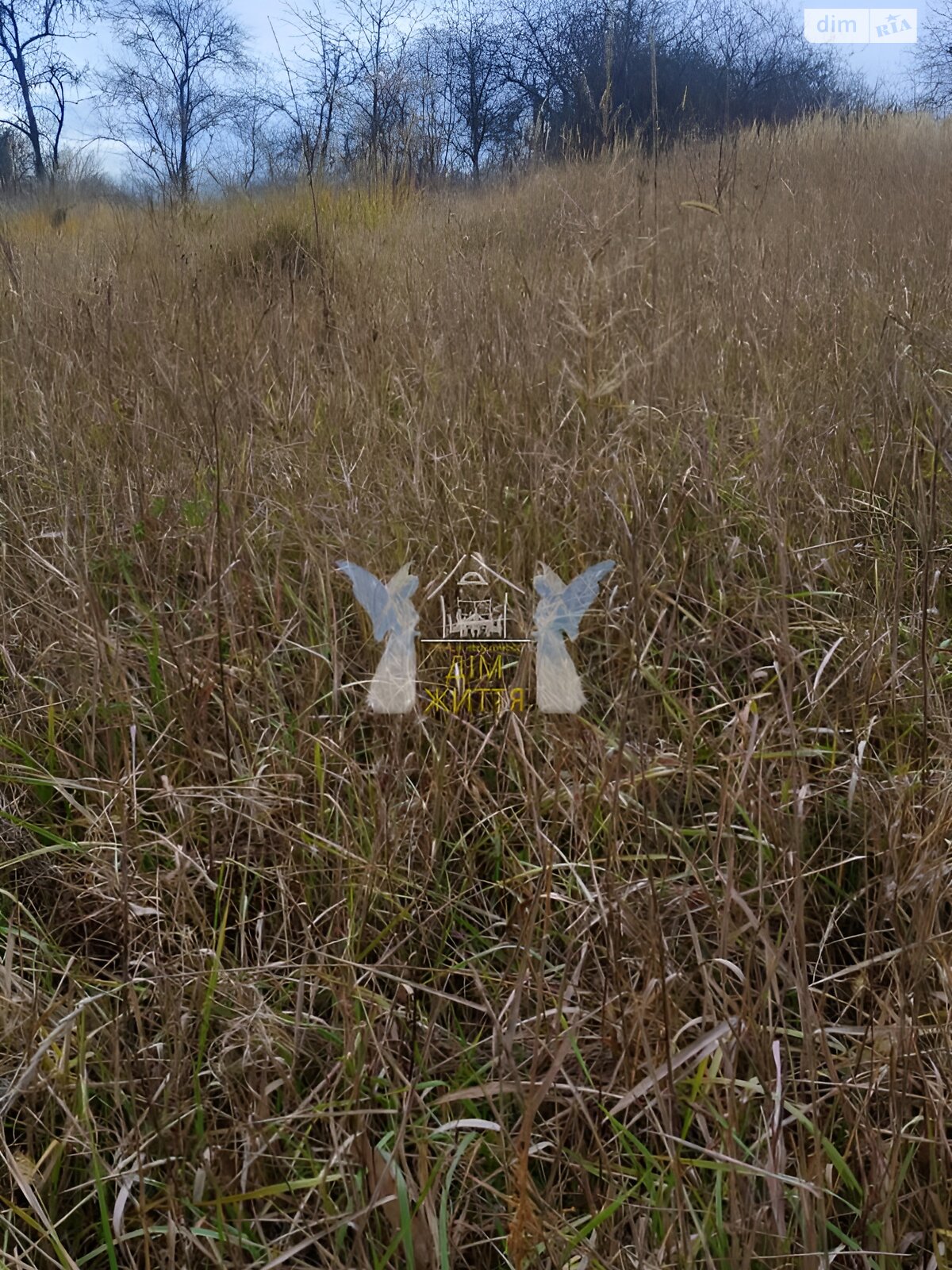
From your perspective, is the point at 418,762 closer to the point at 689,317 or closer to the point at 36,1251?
the point at 36,1251

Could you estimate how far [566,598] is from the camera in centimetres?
133

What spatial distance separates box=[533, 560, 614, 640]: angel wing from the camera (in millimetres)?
1266

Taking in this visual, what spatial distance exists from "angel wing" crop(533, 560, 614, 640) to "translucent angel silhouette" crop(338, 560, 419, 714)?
0.19m

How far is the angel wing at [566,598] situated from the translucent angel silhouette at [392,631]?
19 centimetres

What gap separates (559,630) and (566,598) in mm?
87

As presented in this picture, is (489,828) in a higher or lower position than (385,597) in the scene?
lower

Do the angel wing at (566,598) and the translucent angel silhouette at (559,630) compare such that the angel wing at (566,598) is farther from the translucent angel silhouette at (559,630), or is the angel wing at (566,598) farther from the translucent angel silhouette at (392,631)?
the translucent angel silhouette at (392,631)

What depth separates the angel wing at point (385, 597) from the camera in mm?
1312

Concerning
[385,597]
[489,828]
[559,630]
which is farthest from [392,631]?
[489,828]

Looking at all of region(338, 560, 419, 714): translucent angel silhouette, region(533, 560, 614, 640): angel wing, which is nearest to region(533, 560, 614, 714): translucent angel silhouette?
region(533, 560, 614, 640): angel wing

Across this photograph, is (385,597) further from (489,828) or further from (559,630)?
(489,828)

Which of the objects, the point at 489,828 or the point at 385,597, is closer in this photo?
the point at 489,828

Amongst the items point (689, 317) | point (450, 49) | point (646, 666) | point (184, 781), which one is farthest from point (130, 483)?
point (450, 49)

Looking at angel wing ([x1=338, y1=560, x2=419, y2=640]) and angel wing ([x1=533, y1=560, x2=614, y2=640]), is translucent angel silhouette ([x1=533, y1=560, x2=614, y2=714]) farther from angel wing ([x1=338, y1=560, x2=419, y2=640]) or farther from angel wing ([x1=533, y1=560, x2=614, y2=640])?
angel wing ([x1=338, y1=560, x2=419, y2=640])
